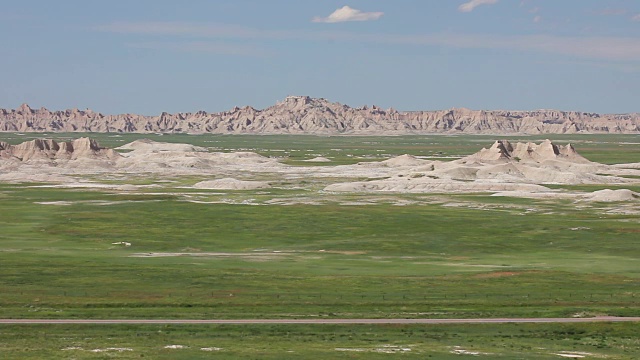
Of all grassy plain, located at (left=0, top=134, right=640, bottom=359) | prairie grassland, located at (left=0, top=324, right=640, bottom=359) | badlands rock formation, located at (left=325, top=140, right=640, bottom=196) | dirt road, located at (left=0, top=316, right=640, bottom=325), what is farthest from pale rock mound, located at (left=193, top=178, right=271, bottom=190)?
prairie grassland, located at (left=0, top=324, right=640, bottom=359)

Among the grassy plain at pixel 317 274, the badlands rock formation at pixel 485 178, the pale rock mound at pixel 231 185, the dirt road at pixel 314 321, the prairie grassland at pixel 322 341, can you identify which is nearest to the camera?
the prairie grassland at pixel 322 341

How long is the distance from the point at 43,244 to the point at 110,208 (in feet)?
114

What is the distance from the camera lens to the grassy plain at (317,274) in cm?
5275

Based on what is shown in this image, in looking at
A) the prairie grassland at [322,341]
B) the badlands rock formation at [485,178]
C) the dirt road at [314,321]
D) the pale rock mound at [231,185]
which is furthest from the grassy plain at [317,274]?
the pale rock mound at [231,185]

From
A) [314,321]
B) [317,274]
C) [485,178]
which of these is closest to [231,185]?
[485,178]

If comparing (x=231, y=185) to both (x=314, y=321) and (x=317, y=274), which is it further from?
(x=314, y=321)

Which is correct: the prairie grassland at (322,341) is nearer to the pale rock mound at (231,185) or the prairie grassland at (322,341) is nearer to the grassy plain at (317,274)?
the grassy plain at (317,274)

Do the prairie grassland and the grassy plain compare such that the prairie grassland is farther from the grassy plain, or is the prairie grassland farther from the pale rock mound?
the pale rock mound

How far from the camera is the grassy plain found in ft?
173

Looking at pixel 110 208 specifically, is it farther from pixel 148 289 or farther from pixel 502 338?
pixel 502 338

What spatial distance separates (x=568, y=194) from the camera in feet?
484

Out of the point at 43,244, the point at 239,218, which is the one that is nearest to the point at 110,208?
the point at 239,218

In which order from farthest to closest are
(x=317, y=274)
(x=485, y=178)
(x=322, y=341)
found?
(x=485, y=178)
(x=317, y=274)
(x=322, y=341)

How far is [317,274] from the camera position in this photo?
7456 cm
